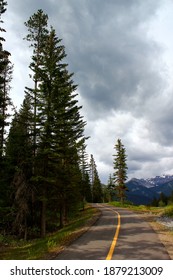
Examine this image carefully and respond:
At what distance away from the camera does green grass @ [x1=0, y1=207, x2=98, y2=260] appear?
44.0 feet

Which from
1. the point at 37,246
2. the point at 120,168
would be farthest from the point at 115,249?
the point at 120,168

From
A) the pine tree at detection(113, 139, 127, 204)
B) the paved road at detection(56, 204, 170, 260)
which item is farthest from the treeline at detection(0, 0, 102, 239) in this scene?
the pine tree at detection(113, 139, 127, 204)

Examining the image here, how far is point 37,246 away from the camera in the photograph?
17.5m

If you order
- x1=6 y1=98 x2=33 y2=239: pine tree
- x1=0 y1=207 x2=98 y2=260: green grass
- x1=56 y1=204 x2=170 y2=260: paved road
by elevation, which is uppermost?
x1=6 y1=98 x2=33 y2=239: pine tree

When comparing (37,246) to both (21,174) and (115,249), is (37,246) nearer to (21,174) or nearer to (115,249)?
(115,249)

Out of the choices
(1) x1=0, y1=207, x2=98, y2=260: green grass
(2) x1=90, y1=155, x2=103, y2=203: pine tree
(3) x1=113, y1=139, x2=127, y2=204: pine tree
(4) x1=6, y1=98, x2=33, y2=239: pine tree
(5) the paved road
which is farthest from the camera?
(2) x1=90, y1=155, x2=103, y2=203: pine tree

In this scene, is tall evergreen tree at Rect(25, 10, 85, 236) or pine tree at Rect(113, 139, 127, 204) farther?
pine tree at Rect(113, 139, 127, 204)

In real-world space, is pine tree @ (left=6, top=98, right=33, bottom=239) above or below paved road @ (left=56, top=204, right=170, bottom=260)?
above

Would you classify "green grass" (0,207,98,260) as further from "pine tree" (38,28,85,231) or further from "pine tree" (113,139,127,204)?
"pine tree" (113,139,127,204)

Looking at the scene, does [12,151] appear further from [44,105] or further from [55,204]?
[55,204]

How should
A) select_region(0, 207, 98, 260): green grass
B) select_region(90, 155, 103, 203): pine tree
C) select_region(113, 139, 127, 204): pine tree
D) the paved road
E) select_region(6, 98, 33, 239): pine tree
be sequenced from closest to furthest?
the paved road → select_region(0, 207, 98, 260): green grass → select_region(6, 98, 33, 239): pine tree → select_region(113, 139, 127, 204): pine tree → select_region(90, 155, 103, 203): pine tree

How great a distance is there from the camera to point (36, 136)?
27828 millimetres

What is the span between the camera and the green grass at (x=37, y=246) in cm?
1341
